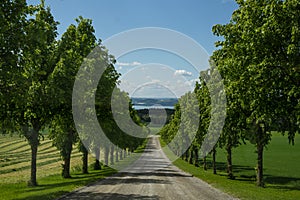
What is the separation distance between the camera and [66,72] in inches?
997

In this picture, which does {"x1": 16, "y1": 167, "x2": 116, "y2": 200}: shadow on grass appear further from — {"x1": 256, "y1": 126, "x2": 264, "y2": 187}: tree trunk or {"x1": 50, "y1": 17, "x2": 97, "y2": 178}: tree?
{"x1": 256, "y1": 126, "x2": 264, "y2": 187}: tree trunk

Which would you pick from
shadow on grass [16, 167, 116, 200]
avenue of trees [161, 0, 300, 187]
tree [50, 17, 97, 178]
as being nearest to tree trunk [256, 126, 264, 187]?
avenue of trees [161, 0, 300, 187]

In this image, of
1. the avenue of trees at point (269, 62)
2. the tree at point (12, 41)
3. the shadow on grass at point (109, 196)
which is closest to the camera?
the tree at point (12, 41)

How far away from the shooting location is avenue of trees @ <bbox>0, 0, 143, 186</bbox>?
15672mm

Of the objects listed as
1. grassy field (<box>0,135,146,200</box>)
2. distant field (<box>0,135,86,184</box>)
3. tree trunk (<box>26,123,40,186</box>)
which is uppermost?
tree trunk (<box>26,123,40,186</box>)

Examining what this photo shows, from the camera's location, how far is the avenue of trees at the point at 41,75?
51.4 feet

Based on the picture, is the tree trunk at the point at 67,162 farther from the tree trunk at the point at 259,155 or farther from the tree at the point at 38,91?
the tree trunk at the point at 259,155

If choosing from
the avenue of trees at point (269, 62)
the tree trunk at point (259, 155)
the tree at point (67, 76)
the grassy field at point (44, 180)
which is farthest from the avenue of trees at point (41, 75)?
the tree trunk at point (259, 155)

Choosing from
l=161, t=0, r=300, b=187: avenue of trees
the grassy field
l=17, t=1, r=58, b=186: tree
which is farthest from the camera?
l=17, t=1, r=58, b=186: tree

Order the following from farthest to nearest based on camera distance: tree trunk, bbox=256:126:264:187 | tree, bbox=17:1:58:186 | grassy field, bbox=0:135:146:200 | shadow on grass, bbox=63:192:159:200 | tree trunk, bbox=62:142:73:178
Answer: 1. tree trunk, bbox=62:142:73:178
2. tree trunk, bbox=256:126:264:187
3. tree, bbox=17:1:58:186
4. grassy field, bbox=0:135:146:200
5. shadow on grass, bbox=63:192:159:200

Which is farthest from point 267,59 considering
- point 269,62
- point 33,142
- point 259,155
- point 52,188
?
point 33,142

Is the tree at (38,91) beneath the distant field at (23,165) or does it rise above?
above

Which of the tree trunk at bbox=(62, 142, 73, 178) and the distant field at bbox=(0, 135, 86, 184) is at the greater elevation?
the tree trunk at bbox=(62, 142, 73, 178)

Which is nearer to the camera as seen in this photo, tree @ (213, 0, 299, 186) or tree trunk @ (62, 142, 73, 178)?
tree @ (213, 0, 299, 186)
